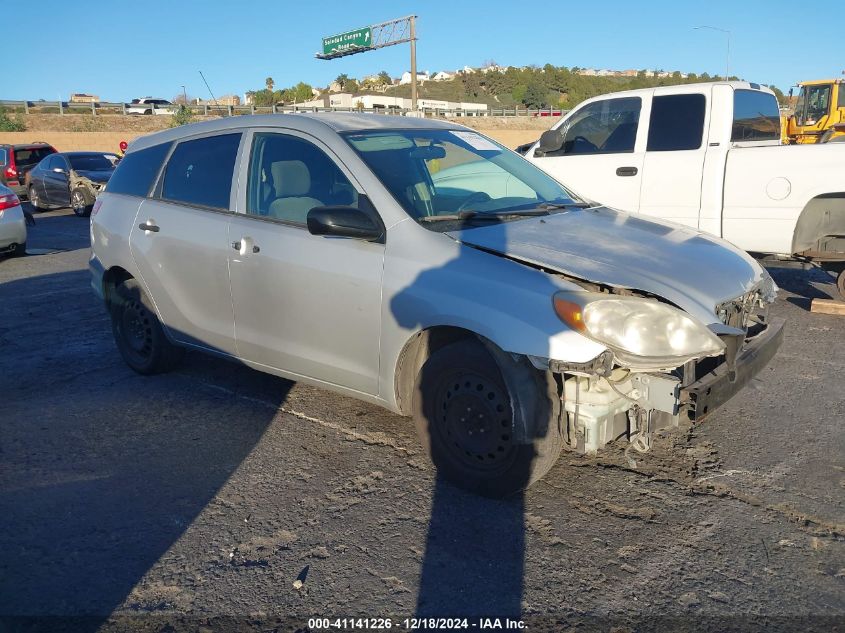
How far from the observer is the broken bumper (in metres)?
3.13

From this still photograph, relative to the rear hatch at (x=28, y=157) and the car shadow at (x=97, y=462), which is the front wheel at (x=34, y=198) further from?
the car shadow at (x=97, y=462)

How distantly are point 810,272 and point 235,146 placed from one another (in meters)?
7.40

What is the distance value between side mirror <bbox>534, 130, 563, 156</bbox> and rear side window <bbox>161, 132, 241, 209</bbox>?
3.70m

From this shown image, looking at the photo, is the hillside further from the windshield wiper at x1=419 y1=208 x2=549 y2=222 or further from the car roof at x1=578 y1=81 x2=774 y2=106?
the windshield wiper at x1=419 y1=208 x2=549 y2=222

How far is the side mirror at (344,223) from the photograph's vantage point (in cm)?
367

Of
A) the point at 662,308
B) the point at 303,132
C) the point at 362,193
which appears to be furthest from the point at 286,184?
the point at 662,308

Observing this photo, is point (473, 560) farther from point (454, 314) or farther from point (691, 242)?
point (691, 242)

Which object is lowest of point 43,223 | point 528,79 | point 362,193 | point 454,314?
point 43,223

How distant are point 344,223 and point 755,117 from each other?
591cm

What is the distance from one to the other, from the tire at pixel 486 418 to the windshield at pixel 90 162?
Answer: 53.7 ft

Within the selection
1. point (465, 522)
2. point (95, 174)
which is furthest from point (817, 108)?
point (465, 522)

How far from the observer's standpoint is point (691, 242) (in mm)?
4035

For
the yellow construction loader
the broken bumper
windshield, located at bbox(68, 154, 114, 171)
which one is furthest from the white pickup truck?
the yellow construction loader

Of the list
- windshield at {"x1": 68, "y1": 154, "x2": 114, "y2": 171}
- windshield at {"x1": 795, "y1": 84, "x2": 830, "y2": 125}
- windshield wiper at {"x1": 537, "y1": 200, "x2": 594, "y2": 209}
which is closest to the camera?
windshield wiper at {"x1": 537, "y1": 200, "x2": 594, "y2": 209}
